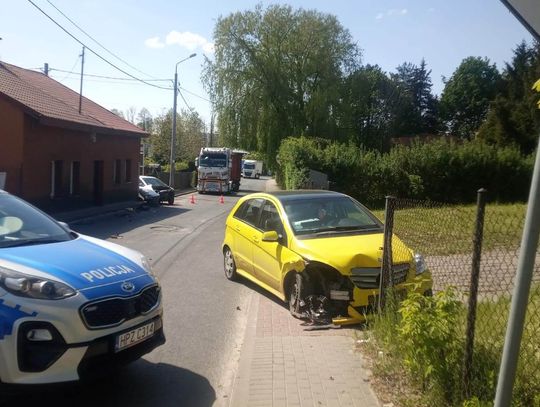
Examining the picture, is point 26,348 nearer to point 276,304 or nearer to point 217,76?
point 276,304

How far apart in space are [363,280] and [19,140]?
52.7 feet

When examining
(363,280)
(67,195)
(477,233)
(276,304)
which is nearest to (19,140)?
(67,195)

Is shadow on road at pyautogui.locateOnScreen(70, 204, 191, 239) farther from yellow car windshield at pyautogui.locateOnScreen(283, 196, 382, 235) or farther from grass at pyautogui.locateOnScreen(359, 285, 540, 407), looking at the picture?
grass at pyautogui.locateOnScreen(359, 285, 540, 407)

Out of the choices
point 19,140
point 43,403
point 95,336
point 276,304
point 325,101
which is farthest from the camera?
point 325,101

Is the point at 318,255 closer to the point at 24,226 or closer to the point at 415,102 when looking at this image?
the point at 24,226

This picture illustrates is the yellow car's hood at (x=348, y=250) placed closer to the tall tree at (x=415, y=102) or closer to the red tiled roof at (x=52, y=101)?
the red tiled roof at (x=52, y=101)

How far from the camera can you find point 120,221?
20.3m

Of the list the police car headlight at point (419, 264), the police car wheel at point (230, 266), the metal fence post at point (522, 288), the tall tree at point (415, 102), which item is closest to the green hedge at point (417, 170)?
the police car wheel at point (230, 266)

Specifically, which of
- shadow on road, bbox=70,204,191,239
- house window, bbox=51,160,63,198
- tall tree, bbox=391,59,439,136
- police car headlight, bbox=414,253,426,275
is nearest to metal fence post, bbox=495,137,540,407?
police car headlight, bbox=414,253,426,275

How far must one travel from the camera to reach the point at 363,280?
6301mm

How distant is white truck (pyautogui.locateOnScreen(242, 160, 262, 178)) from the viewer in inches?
3019

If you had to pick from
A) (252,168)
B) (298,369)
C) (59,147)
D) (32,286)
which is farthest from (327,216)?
(252,168)

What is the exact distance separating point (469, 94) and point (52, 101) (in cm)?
6167

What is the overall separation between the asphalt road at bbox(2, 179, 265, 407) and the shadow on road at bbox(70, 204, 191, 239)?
11.2 ft
